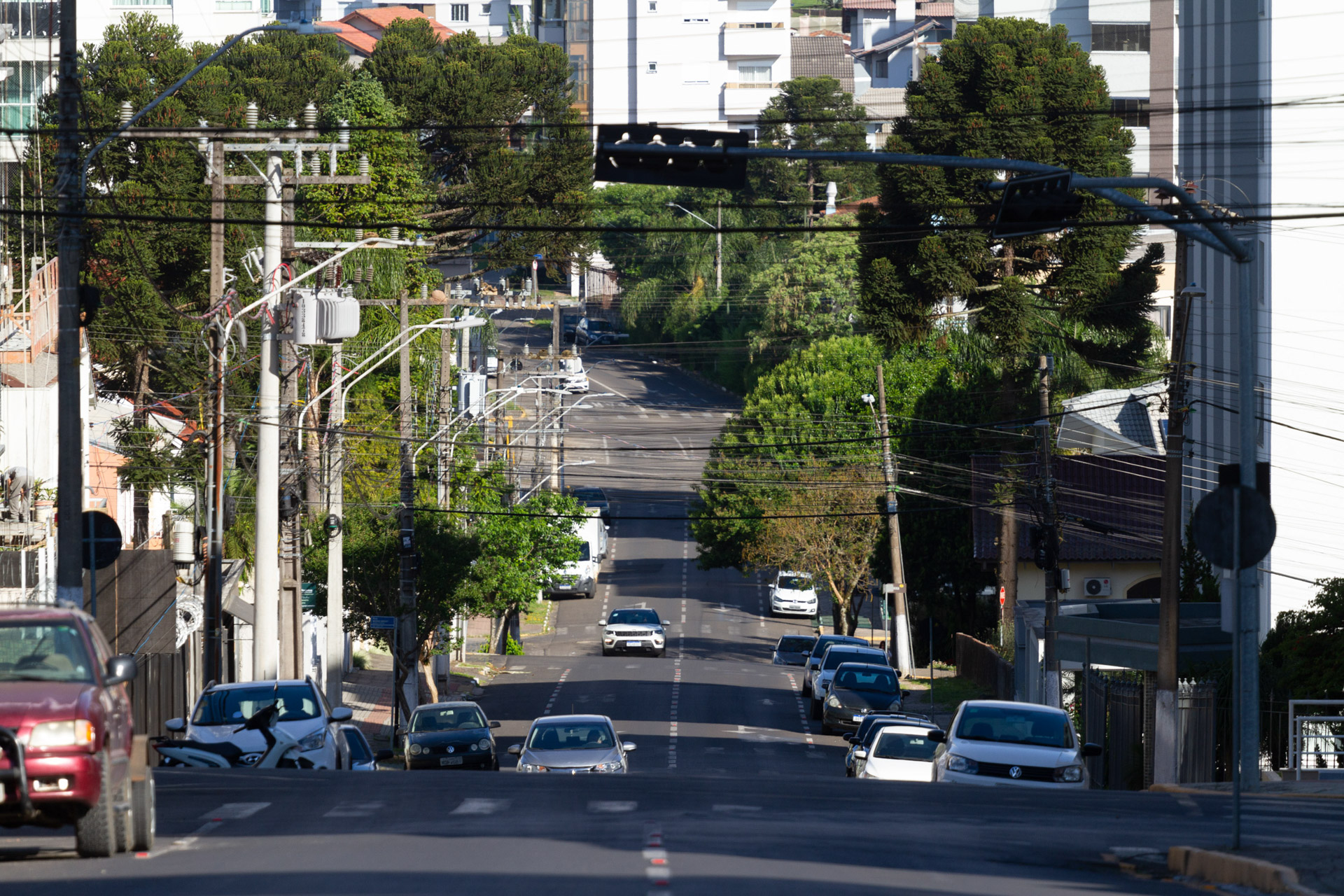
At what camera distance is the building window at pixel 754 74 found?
13612cm

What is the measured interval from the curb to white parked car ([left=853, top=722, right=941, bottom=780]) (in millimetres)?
12769

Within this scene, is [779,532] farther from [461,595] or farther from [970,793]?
[970,793]

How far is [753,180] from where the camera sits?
110 meters

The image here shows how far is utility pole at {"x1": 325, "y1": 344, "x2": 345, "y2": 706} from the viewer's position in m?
33.9

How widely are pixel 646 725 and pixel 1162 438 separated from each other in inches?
528

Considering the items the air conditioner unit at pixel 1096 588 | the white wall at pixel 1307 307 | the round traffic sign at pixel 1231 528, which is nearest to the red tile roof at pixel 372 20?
the air conditioner unit at pixel 1096 588

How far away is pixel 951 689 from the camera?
5069 cm

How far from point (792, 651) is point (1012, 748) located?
111 feet

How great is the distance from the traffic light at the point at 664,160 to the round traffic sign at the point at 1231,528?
5.39 metres

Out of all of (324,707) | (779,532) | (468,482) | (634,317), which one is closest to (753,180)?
(634,317)

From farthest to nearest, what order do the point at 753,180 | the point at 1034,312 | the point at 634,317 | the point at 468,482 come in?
the point at 753,180 < the point at 634,317 < the point at 468,482 < the point at 1034,312

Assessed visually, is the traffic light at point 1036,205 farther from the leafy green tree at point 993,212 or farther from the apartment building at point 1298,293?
the leafy green tree at point 993,212

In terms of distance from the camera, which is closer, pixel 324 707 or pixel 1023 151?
pixel 324 707

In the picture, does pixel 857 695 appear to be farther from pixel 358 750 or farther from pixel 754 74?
pixel 754 74
